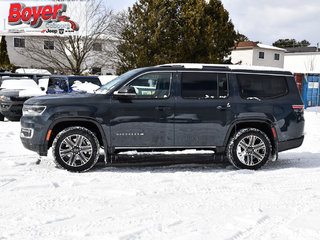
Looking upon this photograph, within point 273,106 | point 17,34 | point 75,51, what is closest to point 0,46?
point 17,34

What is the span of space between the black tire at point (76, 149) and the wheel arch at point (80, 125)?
5.3 inches

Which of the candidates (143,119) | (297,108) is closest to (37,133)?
(143,119)

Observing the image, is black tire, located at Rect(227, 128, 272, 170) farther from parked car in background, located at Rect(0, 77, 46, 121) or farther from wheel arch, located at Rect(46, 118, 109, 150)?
parked car in background, located at Rect(0, 77, 46, 121)

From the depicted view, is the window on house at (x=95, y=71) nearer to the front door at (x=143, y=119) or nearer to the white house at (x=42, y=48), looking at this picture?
the white house at (x=42, y=48)

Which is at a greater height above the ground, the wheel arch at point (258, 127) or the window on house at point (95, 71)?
the window on house at point (95, 71)

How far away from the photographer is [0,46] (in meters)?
38.8

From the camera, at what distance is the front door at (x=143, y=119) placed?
20.2 ft

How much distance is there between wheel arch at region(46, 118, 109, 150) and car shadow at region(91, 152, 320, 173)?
0.58 meters

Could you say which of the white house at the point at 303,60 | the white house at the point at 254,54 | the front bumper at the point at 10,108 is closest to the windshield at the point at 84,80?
the front bumper at the point at 10,108

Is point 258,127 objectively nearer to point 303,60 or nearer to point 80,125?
point 80,125

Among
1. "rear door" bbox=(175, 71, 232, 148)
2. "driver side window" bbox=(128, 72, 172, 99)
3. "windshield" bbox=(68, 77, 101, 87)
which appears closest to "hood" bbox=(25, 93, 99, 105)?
"driver side window" bbox=(128, 72, 172, 99)

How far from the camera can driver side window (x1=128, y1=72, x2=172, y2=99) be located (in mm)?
6328

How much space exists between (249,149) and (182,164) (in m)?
1.23

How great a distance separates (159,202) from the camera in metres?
4.68
